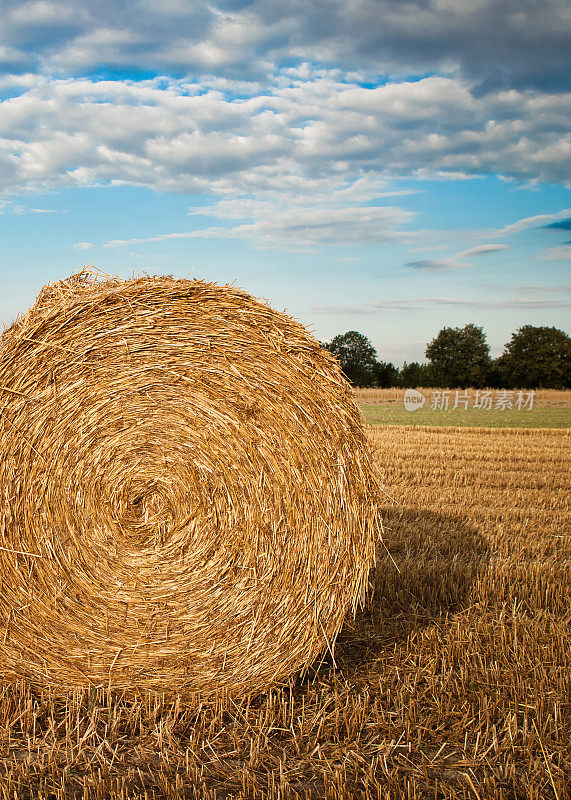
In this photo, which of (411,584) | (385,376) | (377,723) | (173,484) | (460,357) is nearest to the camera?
(377,723)

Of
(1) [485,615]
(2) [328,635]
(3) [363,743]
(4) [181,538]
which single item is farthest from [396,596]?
(4) [181,538]

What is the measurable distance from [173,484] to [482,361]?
74.6 m

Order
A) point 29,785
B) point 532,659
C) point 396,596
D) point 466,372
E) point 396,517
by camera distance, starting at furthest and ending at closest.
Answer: point 466,372, point 396,517, point 396,596, point 532,659, point 29,785

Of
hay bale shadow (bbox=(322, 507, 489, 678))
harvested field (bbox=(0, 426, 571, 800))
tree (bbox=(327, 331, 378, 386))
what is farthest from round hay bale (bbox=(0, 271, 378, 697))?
tree (bbox=(327, 331, 378, 386))

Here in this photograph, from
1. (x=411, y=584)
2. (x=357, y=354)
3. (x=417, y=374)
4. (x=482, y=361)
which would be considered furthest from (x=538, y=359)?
(x=411, y=584)

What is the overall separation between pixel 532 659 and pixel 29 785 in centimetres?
311

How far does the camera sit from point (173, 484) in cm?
375

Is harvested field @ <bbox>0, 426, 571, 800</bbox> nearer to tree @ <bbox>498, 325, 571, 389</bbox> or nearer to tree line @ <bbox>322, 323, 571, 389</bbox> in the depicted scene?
tree line @ <bbox>322, 323, 571, 389</bbox>

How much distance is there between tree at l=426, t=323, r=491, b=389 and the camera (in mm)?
71625

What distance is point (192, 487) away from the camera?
3.73 m

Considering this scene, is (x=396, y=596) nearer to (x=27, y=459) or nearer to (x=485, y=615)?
(x=485, y=615)

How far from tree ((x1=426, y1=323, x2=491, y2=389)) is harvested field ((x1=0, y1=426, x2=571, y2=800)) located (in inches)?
2635

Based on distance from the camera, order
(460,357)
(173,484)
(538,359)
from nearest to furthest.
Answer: (173,484), (538,359), (460,357)

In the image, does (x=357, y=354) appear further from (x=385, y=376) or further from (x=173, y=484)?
(x=173, y=484)
